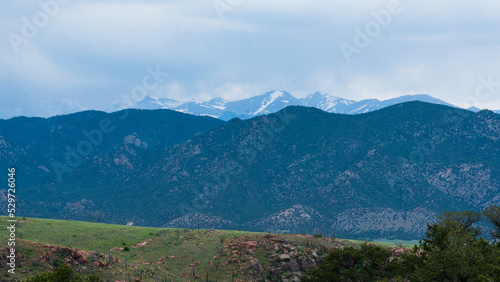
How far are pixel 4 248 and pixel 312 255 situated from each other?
149 ft

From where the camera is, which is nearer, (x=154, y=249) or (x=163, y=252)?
(x=163, y=252)

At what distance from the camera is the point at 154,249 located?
85.2 metres

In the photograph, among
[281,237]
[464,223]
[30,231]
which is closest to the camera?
[464,223]

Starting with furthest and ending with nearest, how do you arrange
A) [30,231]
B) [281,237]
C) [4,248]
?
[281,237]
[30,231]
[4,248]

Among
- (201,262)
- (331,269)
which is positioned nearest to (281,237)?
(201,262)

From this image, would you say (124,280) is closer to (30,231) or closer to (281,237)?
(30,231)

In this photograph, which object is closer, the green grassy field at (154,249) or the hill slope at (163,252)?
the green grassy field at (154,249)

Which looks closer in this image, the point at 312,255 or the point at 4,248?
the point at 4,248

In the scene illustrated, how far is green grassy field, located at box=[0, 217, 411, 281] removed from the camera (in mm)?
68250

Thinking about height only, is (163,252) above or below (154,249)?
below

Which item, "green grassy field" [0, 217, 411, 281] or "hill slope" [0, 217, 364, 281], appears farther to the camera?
"hill slope" [0, 217, 364, 281]

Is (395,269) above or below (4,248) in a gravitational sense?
below

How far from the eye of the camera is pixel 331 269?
63.0 m

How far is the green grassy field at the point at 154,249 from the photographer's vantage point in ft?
224
